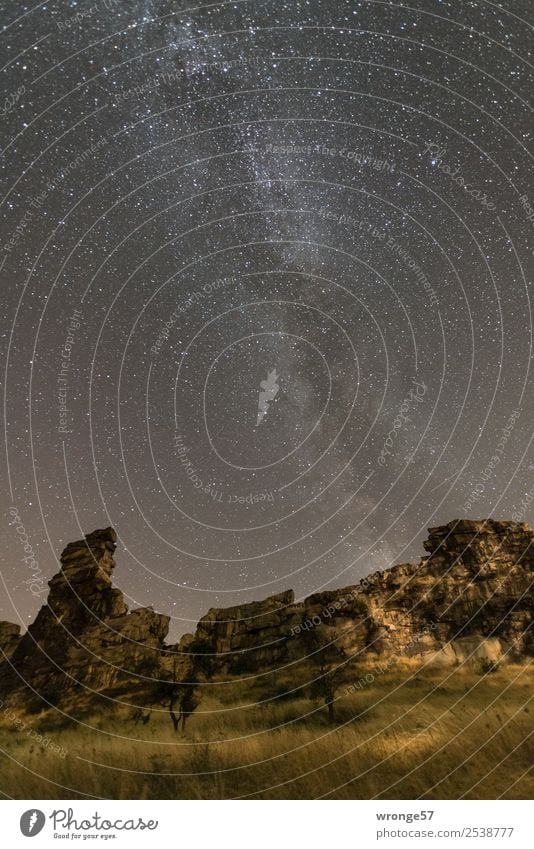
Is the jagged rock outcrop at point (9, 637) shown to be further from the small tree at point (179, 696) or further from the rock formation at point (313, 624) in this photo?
the small tree at point (179, 696)

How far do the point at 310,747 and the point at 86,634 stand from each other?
34.6 m

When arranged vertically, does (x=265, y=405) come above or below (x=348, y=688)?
above

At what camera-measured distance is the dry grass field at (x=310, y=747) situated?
155 feet

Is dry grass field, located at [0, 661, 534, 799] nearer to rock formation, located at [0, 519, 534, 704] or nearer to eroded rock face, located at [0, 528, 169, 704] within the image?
rock formation, located at [0, 519, 534, 704]

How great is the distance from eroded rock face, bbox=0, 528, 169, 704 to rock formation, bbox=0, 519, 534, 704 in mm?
151

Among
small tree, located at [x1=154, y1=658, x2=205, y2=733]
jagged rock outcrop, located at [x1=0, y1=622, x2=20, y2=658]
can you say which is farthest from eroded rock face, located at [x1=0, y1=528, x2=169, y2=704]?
small tree, located at [x1=154, y1=658, x2=205, y2=733]

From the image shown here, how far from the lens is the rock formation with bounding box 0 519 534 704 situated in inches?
2463

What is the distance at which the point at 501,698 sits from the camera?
2121 inches

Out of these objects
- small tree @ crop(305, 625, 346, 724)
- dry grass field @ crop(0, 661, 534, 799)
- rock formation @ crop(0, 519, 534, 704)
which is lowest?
dry grass field @ crop(0, 661, 534, 799)

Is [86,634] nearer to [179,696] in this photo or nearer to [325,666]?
[179,696]

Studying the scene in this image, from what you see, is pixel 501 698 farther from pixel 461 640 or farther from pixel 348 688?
pixel 348 688
